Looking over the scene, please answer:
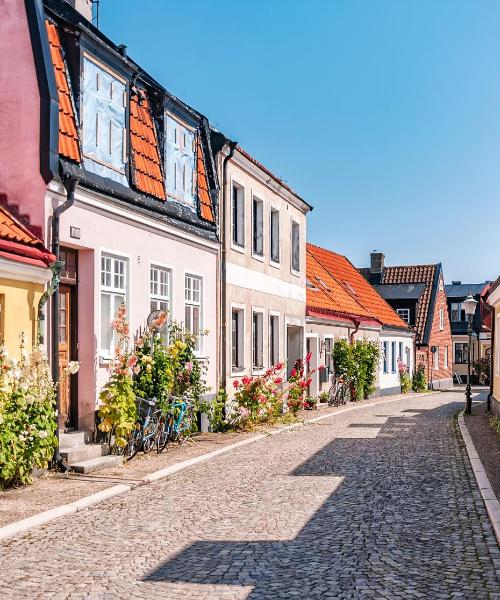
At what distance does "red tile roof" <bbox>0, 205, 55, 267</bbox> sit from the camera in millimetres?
10133

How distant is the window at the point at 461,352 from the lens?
2436 inches

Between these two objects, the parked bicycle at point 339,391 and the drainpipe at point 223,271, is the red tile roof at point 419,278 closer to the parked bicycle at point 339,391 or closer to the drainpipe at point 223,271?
the parked bicycle at point 339,391

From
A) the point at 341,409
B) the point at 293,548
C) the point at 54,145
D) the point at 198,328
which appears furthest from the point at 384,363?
the point at 293,548

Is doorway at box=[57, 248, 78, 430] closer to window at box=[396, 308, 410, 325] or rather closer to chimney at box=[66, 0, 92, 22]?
chimney at box=[66, 0, 92, 22]

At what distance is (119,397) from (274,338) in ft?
35.6

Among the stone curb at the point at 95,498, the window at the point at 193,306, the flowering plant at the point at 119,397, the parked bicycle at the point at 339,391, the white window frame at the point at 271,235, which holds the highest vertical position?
the white window frame at the point at 271,235

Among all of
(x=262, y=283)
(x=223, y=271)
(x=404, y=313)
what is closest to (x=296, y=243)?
(x=262, y=283)

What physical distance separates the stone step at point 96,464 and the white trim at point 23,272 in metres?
2.51

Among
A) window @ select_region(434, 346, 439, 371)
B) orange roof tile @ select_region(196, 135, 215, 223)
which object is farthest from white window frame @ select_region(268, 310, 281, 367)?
window @ select_region(434, 346, 439, 371)

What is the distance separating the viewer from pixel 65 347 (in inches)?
491

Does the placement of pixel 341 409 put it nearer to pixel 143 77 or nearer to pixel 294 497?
pixel 143 77

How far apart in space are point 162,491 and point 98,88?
6.52m

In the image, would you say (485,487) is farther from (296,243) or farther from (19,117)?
(296,243)

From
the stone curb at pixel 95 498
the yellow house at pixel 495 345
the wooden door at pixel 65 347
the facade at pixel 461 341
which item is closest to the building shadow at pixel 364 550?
the stone curb at pixel 95 498
